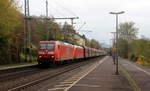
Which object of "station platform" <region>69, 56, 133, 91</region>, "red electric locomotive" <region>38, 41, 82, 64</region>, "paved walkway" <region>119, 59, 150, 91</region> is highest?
"red electric locomotive" <region>38, 41, 82, 64</region>

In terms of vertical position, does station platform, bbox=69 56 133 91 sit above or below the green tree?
below

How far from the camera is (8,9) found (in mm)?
35000

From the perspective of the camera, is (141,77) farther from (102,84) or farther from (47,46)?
(47,46)

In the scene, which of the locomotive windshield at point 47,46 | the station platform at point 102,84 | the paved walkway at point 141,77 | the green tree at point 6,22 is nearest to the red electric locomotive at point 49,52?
the locomotive windshield at point 47,46

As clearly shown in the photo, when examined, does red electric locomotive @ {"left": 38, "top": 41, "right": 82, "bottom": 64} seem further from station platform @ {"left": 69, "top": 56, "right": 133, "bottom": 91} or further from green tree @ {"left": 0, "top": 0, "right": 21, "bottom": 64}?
station platform @ {"left": 69, "top": 56, "right": 133, "bottom": 91}

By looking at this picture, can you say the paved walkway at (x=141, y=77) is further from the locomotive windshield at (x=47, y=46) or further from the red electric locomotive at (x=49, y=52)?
the locomotive windshield at (x=47, y=46)

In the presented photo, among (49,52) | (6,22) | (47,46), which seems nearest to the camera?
(49,52)

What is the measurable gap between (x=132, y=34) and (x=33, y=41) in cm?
4779

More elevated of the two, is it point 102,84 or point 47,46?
point 47,46

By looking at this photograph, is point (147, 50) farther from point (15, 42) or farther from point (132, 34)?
point (15, 42)

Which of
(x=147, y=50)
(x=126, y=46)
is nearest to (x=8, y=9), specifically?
(x=147, y=50)

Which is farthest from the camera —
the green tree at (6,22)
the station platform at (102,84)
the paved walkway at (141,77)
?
the green tree at (6,22)

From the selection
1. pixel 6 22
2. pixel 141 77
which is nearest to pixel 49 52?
pixel 6 22

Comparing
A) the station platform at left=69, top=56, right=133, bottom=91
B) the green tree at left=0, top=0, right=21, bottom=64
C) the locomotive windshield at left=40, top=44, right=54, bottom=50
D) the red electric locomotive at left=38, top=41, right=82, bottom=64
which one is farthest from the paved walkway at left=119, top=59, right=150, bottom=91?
the green tree at left=0, top=0, right=21, bottom=64
